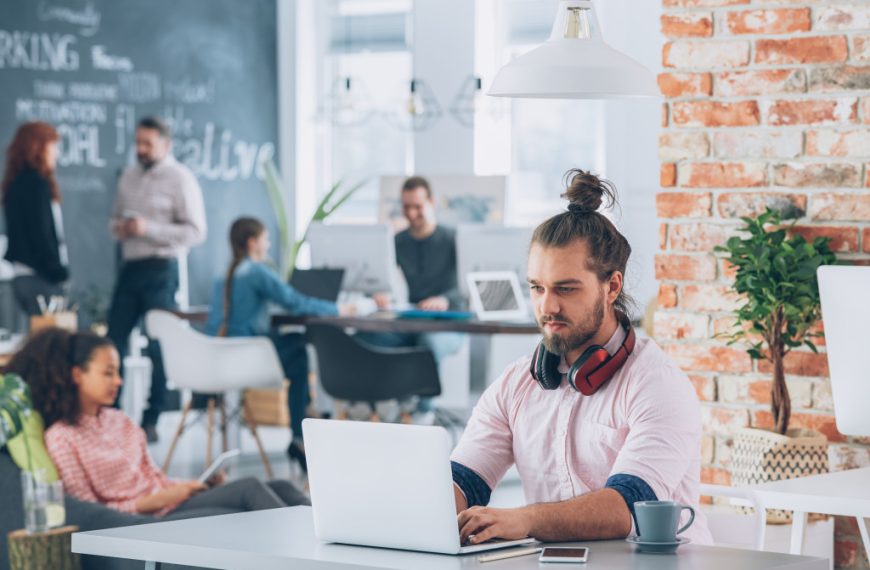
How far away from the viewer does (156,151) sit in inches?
305

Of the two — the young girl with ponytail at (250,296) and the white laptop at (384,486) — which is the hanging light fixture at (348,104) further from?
the white laptop at (384,486)

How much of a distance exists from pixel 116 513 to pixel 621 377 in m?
1.74

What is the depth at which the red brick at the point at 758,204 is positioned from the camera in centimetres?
363

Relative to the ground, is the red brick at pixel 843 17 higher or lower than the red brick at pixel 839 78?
higher

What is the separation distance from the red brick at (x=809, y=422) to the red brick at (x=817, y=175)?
0.56 m

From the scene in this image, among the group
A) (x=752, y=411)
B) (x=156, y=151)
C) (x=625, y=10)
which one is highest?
(x=625, y=10)

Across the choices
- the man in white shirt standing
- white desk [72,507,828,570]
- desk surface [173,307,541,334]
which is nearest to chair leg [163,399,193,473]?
desk surface [173,307,541,334]

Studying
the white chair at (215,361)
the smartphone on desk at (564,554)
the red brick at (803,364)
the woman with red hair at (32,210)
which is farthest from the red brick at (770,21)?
the woman with red hair at (32,210)

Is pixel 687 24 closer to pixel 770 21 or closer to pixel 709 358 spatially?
pixel 770 21

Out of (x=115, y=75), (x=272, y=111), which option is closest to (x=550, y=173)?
(x=272, y=111)

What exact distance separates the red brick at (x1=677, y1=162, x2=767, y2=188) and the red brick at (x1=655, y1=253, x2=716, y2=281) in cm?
18

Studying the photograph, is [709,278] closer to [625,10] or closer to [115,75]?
[625,10]

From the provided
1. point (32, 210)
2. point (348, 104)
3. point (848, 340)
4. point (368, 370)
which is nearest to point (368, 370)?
point (368, 370)

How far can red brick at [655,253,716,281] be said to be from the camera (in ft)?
12.4
